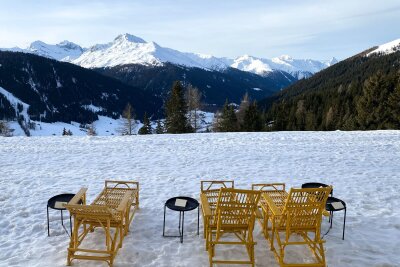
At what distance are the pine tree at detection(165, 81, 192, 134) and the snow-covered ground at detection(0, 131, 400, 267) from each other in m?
19.3

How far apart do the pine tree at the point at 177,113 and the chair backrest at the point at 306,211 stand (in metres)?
35.6

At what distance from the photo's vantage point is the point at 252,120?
157ft

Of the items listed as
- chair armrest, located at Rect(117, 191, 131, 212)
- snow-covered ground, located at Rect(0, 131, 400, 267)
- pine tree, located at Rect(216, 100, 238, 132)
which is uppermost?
pine tree, located at Rect(216, 100, 238, 132)

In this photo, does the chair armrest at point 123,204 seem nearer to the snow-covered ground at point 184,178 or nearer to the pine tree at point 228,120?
the snow-covered ground at point 184,178

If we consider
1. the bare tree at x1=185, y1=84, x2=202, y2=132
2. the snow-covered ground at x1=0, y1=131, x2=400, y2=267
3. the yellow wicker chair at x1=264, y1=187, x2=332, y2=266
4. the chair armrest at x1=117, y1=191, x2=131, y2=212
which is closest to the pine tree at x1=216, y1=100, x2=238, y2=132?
the bare tree at x1=185, y1=84, x2=202, y2=132

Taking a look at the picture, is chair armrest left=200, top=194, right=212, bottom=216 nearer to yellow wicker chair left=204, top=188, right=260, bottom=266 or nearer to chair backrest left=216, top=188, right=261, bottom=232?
yellow wicker chair left=204, top=188, right=260, bottom=266

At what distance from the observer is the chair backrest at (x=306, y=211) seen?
577 centimetres

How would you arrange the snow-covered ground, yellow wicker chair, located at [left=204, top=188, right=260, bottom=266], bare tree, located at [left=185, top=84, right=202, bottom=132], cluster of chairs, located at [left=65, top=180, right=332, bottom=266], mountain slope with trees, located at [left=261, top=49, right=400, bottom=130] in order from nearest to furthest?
cluster of chairs, located at [left=65, top=180, right=332, bottom=266] < yellow wicker chair, located at [left=204, top=188, right=260, bottom=266] < the snow-covered ground < mountain slope with trees, located at [left=261, top=49, right=400, bottom=130] < bare tree, located at [left=185, top=84, right=202, bottom=132]

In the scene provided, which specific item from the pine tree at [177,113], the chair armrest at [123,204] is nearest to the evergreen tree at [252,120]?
the pine tree at [177,113]

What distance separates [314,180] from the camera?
1215 cm

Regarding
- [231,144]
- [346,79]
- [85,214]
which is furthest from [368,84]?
[346,79]

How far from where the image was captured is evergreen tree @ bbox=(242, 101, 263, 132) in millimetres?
47812

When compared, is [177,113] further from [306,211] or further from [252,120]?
[306,211]

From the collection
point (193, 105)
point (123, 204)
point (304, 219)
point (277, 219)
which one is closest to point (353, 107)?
point (193, 105)
